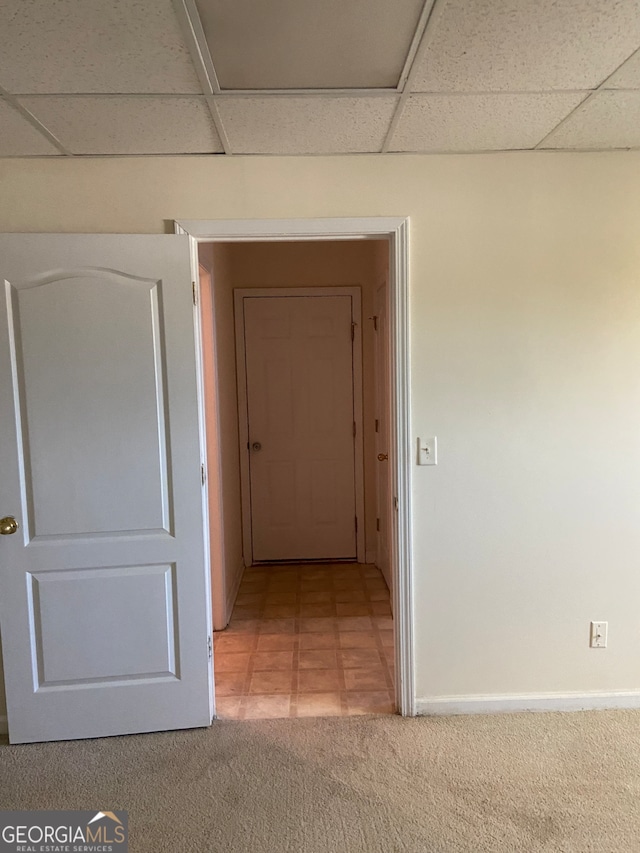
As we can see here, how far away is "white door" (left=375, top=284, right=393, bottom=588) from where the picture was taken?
359cm

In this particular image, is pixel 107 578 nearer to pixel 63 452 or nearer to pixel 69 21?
pixel 63 452

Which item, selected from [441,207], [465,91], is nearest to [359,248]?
[441,207]

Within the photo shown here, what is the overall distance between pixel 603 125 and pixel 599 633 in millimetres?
2042

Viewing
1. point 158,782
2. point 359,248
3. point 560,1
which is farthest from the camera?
point 359,248

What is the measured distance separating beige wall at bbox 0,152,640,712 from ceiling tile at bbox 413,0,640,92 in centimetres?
56

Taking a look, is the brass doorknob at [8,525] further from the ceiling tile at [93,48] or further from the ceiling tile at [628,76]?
the ceiling tile at [628,76]

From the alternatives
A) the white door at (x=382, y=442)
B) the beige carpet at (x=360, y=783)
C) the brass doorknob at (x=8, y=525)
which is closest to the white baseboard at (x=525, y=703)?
the beige carpet at (x=360, y=783)

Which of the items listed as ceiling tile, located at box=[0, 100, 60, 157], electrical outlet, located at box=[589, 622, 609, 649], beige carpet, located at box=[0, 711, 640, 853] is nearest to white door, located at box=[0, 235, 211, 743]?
beige carpet, located at box=[0, 711, 640, 853]

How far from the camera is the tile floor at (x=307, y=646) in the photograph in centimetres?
246

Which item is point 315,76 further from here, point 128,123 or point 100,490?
point 100,490

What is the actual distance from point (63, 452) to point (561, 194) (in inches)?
88.9

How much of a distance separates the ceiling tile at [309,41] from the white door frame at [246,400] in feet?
8.00

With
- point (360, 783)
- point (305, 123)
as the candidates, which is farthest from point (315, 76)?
point (360, 783)

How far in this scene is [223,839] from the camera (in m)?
1.72
